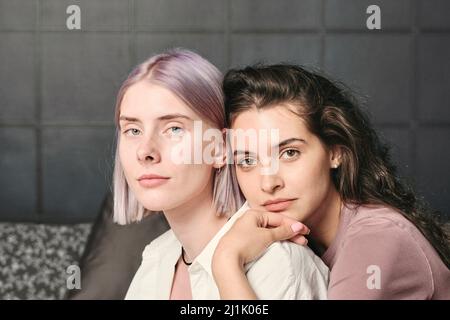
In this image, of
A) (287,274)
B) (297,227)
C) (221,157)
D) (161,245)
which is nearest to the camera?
(287,274)

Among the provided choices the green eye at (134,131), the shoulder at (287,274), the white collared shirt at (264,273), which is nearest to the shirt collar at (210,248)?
the white collared shirt at (264,273)

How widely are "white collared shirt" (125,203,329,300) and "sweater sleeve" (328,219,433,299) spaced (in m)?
0.04

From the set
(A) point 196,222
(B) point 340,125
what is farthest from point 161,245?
(B) point 340,125

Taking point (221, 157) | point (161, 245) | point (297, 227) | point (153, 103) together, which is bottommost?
point (161, 245)

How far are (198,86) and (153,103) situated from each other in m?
0.08

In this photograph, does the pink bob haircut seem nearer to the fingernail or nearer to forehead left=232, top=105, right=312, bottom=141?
forehead left=232, top=105, right=312, bottom=141

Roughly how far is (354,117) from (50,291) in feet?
2.93

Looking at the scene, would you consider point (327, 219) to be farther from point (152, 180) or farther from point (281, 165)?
point (152, 180)

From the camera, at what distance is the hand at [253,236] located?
1.09 metres

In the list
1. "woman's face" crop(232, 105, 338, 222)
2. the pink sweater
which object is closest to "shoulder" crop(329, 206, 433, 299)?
the pink sweater

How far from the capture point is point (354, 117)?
1324 mm

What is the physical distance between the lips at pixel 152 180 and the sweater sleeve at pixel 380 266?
33cm

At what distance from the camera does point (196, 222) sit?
1.27 meters

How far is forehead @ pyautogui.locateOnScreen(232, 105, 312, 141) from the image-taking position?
1.18 metres
